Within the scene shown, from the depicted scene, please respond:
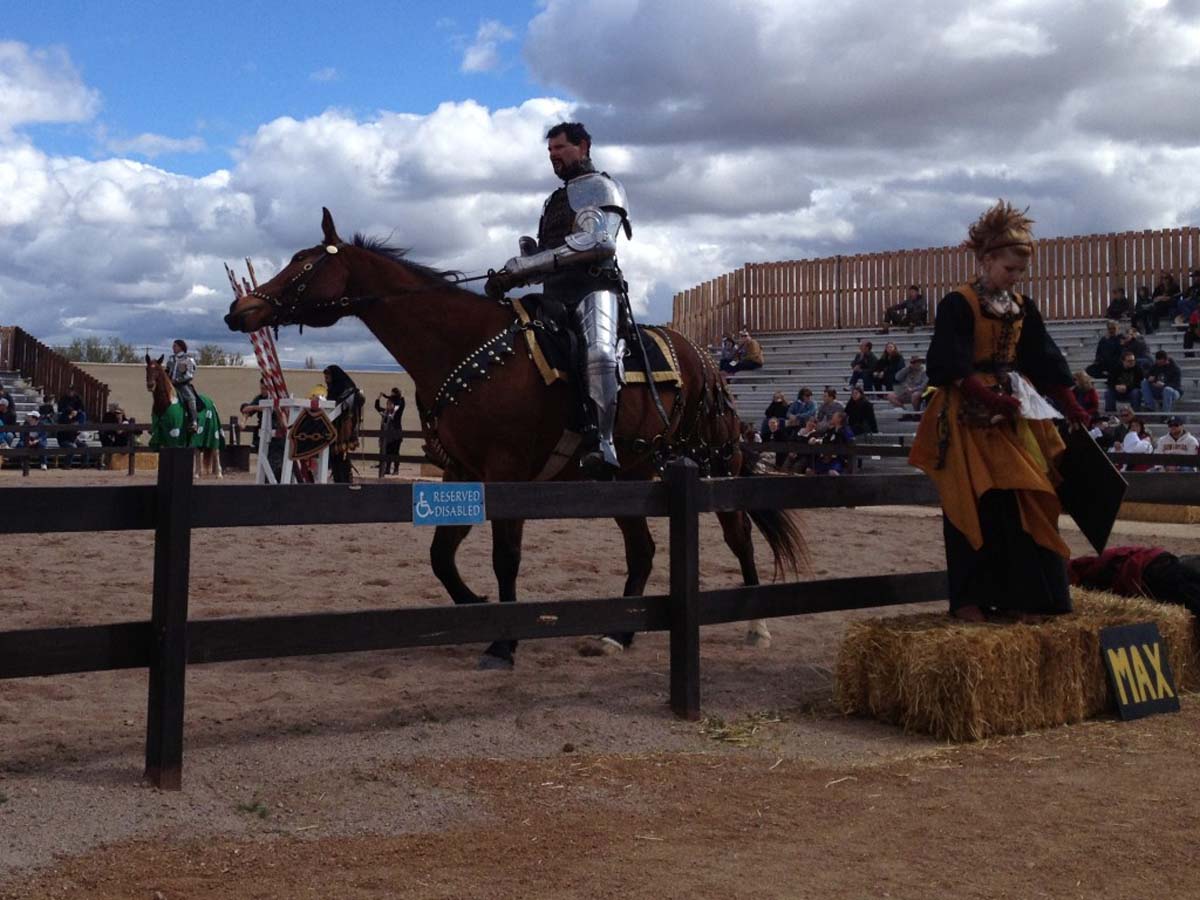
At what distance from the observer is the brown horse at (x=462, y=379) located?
684cm

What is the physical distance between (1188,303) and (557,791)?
22.8 metres

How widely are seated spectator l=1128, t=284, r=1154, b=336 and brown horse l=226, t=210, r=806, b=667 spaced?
65.0 ft

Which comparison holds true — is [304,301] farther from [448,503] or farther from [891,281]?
[891,281]

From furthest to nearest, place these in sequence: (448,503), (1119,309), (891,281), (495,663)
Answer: (891,281) < (1119,309) < (495,663) < (448,503)

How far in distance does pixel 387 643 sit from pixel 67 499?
1.29 m

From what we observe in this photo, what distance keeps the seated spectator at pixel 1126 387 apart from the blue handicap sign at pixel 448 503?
1720 cm

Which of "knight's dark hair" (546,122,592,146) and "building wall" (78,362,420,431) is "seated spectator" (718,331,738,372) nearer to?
"building wall" (78,362,420,431)

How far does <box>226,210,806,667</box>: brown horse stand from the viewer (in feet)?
22.4

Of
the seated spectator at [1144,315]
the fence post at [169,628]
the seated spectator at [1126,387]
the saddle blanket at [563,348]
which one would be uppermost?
the seated spectator at [1144,315]

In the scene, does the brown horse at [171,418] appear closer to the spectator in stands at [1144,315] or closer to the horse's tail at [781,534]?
the horse's tail at [781,534]

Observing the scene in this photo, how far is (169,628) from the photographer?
4.29 m

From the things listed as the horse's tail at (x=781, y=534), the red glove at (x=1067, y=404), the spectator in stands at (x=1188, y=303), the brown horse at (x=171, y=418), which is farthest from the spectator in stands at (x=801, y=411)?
the red glove at (x=1067, y=404)

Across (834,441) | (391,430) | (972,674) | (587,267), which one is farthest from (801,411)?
(972,674)

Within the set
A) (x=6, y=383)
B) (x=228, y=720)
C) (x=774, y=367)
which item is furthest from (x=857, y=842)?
(x=6, y=383)
